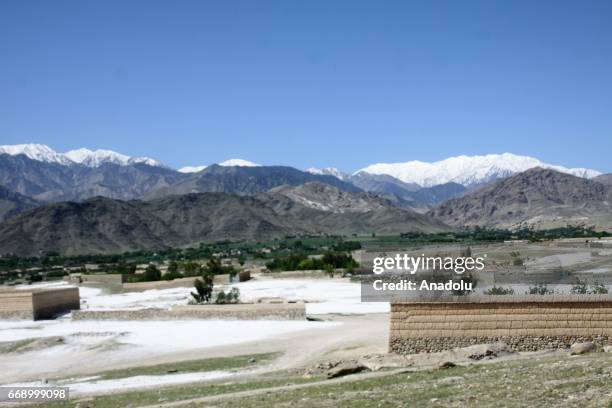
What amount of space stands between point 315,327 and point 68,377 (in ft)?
33.6

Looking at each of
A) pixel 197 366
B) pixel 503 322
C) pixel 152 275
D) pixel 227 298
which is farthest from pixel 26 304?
pixel 152 275

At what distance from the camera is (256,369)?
20.9 meters

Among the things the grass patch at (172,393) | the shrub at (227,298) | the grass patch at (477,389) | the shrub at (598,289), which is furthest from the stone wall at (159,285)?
the grass patch at (477,389)

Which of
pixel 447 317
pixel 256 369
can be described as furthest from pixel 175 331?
pixel 447 317

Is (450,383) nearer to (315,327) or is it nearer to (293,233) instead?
(315,327)

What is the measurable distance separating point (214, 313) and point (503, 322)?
17.6 metres

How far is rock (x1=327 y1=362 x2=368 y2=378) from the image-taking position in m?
16.6

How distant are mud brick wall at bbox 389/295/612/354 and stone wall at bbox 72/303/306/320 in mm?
13007

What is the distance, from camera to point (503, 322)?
18.7 meters

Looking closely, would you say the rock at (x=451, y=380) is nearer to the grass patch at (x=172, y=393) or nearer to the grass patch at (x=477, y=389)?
the grass patch at (x=477, y=389)

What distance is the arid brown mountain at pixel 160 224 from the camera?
140 metres

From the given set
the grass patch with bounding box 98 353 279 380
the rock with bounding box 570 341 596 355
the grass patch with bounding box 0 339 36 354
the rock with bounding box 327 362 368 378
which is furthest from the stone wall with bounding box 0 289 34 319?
the rock with bounding box 570 341 596 355

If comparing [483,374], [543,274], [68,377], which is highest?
[543,274]

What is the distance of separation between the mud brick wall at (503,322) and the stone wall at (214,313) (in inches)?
512
